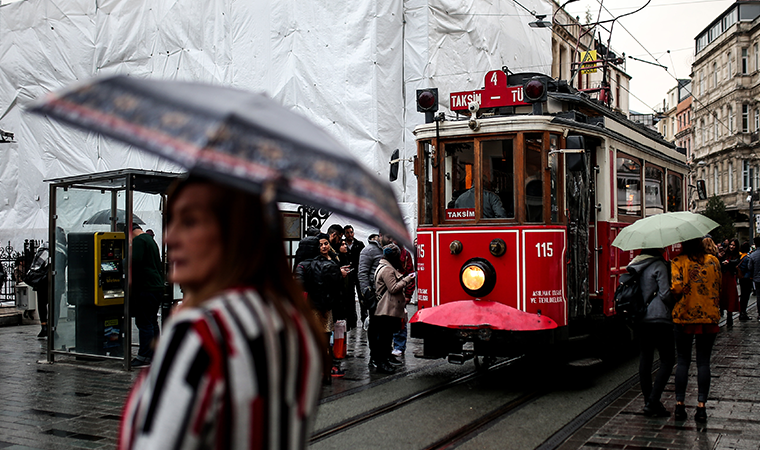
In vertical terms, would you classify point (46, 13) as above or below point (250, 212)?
above

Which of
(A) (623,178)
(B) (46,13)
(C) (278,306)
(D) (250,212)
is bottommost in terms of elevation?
(C) (278,306)

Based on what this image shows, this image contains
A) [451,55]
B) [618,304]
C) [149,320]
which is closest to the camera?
[618,304]

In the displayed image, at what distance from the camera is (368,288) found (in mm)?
10141

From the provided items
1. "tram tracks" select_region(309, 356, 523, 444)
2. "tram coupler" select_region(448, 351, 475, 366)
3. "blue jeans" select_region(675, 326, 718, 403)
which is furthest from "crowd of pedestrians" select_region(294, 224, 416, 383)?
"blue jeans" select_region(675, 326, 718, 403)

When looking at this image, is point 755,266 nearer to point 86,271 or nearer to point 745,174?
point 86,271

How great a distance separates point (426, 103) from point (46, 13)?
20788 mm

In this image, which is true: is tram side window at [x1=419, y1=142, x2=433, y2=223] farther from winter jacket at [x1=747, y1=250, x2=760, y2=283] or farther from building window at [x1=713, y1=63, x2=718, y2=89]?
building window at [x1=713, y1=63, x2=718, y2=89]

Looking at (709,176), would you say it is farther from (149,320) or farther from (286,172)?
(286,172)

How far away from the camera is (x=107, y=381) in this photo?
28.9 ft

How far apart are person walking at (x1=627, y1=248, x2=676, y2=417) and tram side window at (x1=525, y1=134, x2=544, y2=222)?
5.32ft

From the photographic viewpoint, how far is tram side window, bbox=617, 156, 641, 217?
9.88 m

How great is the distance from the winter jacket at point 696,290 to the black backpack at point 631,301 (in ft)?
0.92

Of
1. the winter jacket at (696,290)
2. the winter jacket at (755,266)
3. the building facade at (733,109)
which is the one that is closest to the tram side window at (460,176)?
the winter jacket at (696,290)

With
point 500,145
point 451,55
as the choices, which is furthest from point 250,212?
point 451,55
